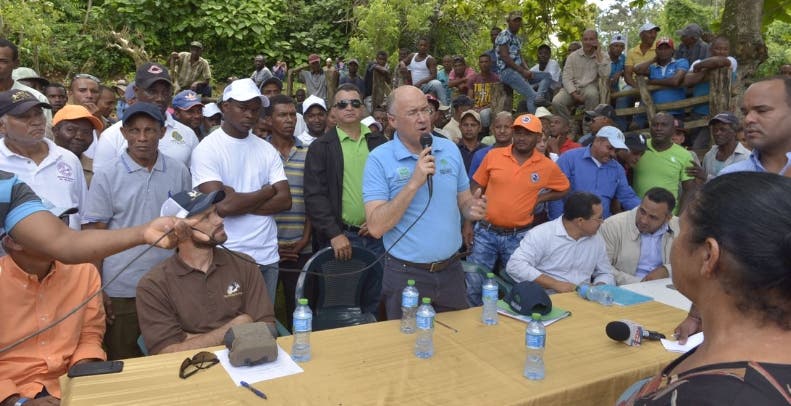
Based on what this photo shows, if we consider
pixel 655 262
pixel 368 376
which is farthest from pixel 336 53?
pixel 368 376

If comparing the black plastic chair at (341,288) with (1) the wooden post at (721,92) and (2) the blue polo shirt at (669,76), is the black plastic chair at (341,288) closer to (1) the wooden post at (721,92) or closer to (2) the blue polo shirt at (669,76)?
(1) the wooden post at (721,92)

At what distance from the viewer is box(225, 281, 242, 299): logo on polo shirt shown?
3018 mm

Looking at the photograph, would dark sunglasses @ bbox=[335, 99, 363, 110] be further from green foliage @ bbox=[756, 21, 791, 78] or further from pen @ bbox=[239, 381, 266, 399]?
green foliage @ bbox=[756, 21, 791, 78]

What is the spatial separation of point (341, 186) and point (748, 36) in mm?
7117

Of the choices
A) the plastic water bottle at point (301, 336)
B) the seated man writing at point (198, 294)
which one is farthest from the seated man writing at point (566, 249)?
the plastic water bottle at point (301, 336)

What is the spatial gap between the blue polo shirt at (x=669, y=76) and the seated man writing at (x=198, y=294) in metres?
Result: 7.02

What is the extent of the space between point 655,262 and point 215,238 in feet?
11.9

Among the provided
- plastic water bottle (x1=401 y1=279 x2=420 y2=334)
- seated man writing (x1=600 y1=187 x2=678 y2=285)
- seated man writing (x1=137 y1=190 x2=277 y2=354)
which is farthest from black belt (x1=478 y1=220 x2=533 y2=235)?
seated man writing (x1=137 y1=190 x2=277 y2=354)

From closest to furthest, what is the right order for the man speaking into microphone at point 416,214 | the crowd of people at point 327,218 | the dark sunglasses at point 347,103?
the crowd of people at point 327,218, the man speaking into microphone at point 416,214, the dark sunglasses at point 347,103

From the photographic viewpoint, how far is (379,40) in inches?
671

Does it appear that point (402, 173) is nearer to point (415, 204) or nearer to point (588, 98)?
point (415, 204)

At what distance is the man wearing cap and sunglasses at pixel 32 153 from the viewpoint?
328 cm

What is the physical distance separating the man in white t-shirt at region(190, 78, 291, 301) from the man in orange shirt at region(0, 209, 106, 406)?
1.04 m

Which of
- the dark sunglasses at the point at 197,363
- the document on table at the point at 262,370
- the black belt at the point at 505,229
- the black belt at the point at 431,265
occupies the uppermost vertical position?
the black belt at the point at 431,265
